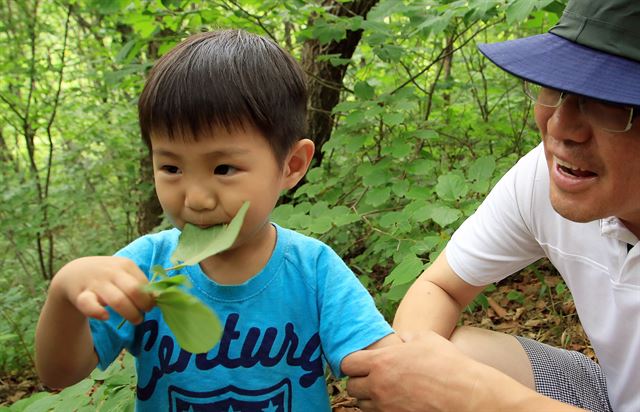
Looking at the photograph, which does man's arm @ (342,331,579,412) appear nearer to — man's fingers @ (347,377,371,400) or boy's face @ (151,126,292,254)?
man's fingers @ (347,377,371,400)

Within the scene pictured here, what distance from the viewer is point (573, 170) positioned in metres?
1.26

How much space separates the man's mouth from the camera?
1243 millimetres

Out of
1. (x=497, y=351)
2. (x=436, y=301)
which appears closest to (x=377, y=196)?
(x=436, y=301)

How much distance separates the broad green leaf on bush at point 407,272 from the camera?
1.84 m

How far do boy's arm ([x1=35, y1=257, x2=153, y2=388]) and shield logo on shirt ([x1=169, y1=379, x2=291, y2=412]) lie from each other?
0.64 feet

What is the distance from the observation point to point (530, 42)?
1322 mm

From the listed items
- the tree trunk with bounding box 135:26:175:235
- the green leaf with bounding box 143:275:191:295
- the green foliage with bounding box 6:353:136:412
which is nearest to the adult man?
the green leaf with bounding box 143:275:191:295

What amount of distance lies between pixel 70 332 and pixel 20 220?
14.6ft

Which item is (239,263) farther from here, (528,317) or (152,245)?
(528,317)

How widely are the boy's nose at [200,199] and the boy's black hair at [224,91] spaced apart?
3.9 inches

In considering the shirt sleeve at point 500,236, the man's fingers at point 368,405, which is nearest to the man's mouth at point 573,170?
the shirt sleeve at point 500,236

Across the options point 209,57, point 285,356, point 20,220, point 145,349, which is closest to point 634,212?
point 285,356

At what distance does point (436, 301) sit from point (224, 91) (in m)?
1.06

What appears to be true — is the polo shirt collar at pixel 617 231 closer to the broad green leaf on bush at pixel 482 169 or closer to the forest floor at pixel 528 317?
the broad green leaf on bush at pixel 482 169
